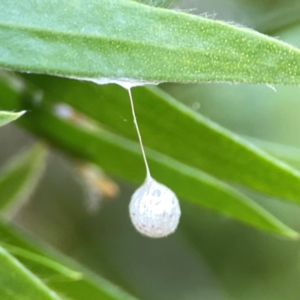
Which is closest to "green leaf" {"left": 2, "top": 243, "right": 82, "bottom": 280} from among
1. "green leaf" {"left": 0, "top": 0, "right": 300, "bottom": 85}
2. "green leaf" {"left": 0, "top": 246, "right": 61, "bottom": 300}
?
"green leaf" {"left": 0, "top": 246, "right": 61, "bottom": 300}

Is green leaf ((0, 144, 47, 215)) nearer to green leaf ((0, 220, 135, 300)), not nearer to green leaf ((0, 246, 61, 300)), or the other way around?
green leaf ((0, 220, 135, 300))

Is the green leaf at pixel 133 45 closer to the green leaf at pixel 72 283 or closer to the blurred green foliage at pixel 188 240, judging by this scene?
the green leaf at pixel 72 283

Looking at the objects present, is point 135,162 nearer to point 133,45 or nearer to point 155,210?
point 155,210

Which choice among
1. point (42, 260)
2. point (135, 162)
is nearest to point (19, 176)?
point (135, 162)

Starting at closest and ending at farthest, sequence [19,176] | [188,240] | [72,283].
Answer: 1. [72,283]
2. [19,176]
3. [188,240]

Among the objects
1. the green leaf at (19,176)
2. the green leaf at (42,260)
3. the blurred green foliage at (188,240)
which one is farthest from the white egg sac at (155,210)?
the blurred green foliage at (188,240)
